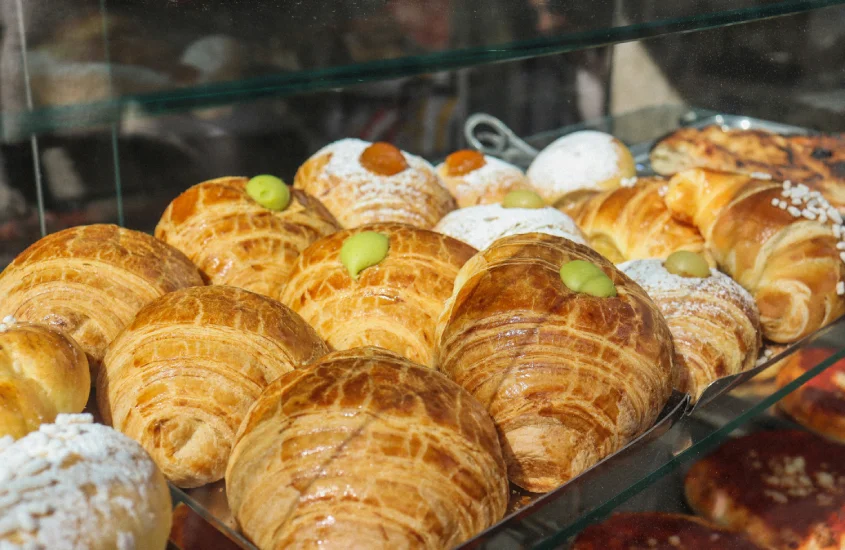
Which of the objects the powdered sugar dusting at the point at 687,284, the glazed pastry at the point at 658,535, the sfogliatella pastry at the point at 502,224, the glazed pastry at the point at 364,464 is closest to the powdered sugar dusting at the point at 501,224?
the sfogliatella pastry at the point at 502,224

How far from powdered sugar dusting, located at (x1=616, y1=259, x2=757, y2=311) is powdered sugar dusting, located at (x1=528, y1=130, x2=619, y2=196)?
2.04ft

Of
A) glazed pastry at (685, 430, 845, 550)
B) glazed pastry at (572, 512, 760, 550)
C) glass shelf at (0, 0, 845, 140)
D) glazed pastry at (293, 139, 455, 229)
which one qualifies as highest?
glass shelf at (0, 0, 845, 140)

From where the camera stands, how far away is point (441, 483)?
2.82ft

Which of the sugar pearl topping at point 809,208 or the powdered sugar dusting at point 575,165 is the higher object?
the sugar pearl topping at point 809,208

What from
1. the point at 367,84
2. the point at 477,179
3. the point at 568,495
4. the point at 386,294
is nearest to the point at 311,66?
the point at 386,294

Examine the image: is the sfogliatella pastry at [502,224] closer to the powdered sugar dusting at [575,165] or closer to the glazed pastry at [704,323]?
the glazed pastry at [704,323]

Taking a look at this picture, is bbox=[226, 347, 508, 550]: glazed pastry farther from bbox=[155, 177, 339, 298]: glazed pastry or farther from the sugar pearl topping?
the sugar pearl topping

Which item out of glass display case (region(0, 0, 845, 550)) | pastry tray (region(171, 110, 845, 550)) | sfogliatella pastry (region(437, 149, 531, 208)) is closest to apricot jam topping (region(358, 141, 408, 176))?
sfogliatella pastry (region(437, 149, 531, 208))

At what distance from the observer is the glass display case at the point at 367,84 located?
2.94 ft

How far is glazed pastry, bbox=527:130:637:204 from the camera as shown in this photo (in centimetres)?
210

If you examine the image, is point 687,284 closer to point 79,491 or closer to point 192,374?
point 192,374

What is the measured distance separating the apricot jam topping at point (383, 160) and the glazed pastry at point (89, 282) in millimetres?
604

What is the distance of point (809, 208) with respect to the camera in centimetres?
164

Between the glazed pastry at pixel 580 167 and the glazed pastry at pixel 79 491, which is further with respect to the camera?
the glazed pastry at pixel 580 167
